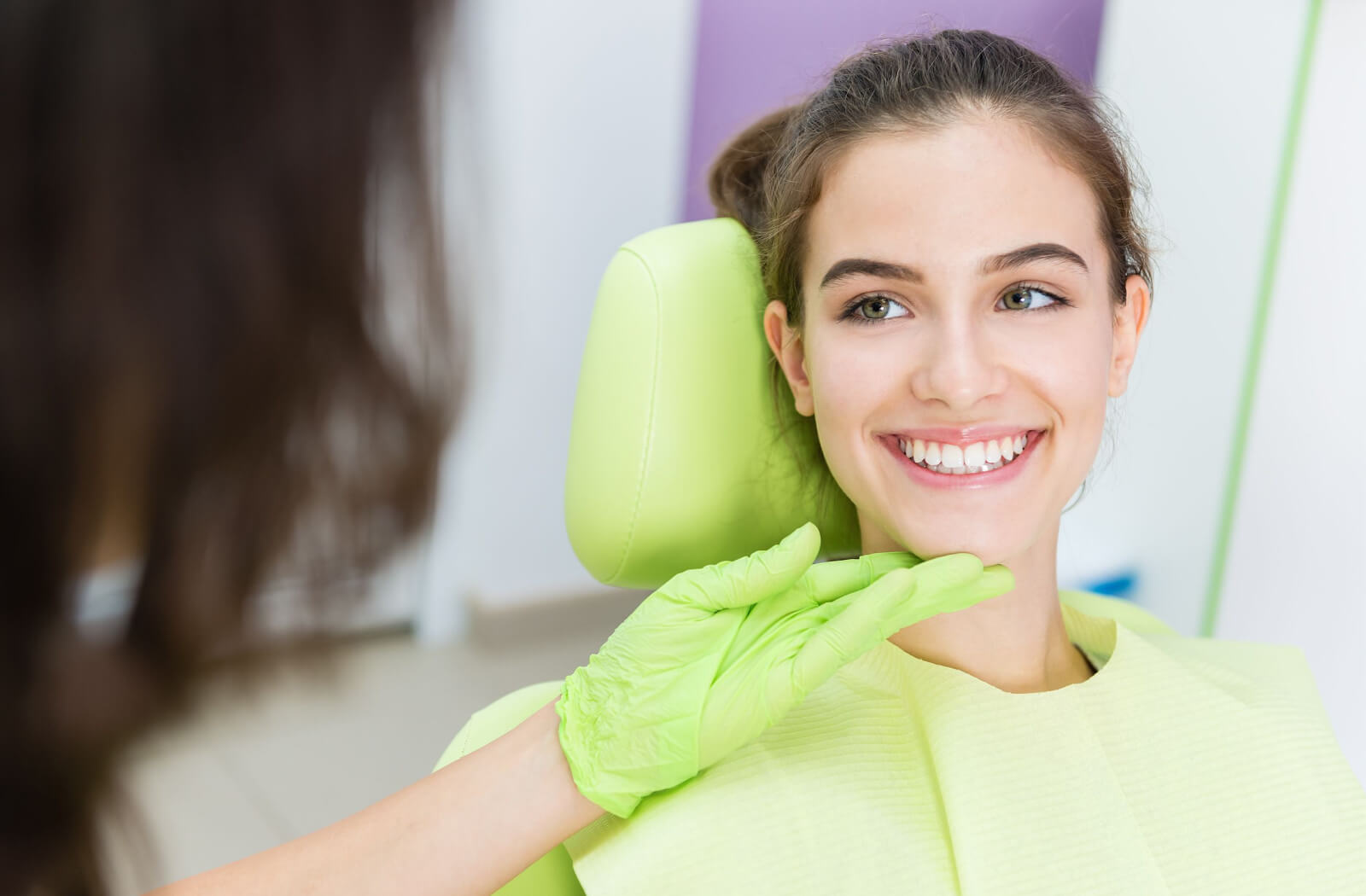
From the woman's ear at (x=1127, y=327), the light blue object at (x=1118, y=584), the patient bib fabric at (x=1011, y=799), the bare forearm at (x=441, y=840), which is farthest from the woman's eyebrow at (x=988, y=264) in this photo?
the light blue object at (x=1118, y=584)

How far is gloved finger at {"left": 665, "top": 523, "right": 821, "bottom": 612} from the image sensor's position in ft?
3.45

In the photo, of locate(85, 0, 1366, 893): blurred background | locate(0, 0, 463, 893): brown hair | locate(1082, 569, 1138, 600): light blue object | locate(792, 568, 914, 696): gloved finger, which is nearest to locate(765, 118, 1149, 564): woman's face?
locate(792, 568, 914, 696): gloved finger

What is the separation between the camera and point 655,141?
8.54 ft

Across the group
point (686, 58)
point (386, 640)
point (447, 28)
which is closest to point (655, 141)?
point (686, 58)

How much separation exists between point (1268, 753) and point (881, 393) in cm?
53

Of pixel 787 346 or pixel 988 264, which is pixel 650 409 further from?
pixel 988 264

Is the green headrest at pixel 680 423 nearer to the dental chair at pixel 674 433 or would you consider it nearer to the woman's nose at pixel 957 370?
the dental chair at pixel 674 433

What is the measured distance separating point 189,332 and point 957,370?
0.74m

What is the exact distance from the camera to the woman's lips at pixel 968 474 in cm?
111

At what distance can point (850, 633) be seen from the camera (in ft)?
3.37

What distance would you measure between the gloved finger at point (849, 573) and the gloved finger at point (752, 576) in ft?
0.16

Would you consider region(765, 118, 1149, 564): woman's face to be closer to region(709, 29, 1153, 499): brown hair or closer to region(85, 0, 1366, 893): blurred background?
region(709, 29, 1153, 499): brown hair

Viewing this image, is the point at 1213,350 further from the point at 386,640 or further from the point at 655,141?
the point at 386,640

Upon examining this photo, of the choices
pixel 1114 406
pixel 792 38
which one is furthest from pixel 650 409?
pixel 792 38
